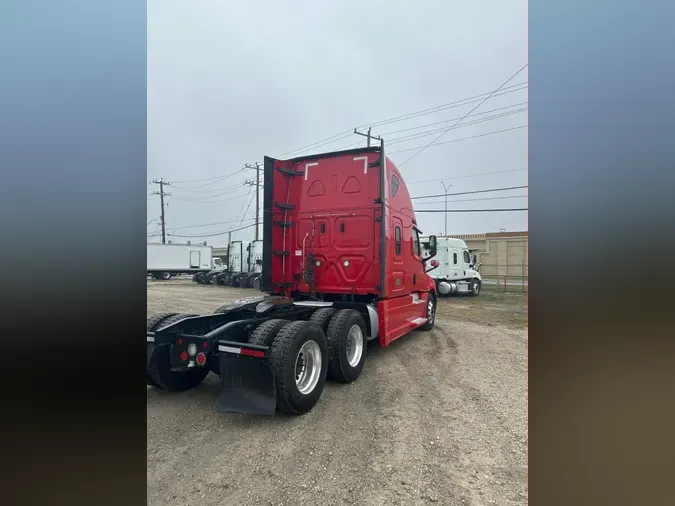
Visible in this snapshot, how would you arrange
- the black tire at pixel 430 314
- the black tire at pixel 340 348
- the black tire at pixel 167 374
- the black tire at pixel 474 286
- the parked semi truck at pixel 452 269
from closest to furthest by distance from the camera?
the black tire at pixel 167 374
the black tire at pixel 340 348
the black tire at pixel 430 314
the parked semi truck at pixel 452 269
the black tire at pixel 474 286

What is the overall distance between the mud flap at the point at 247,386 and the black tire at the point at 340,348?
1195 mm

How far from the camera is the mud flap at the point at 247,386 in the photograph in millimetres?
3646

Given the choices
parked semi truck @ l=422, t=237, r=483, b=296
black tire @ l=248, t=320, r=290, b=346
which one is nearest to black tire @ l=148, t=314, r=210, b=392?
black tire @ l=248, t=320, r=290, b=346

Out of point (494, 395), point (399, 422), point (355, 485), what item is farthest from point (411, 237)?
point (355, 485)

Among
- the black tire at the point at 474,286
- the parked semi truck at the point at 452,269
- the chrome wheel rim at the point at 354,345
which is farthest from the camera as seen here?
the black tire at the point at 474,286

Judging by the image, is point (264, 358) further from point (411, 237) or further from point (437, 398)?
point (411, 237)

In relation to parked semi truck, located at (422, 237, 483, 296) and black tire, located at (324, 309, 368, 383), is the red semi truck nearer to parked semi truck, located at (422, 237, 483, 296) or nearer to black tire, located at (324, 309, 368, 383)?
black tire, located at (324, 309, 368, 383)

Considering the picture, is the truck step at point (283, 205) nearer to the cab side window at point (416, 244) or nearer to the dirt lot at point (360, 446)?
the cab side window at point (416, 244)

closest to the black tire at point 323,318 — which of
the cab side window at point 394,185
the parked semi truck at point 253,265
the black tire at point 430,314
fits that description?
the cab side window at point 394,185

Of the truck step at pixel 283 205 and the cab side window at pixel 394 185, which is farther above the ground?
the cab side window at pixel 394 185

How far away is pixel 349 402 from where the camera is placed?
14.2 feet

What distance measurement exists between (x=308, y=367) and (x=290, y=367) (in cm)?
59
